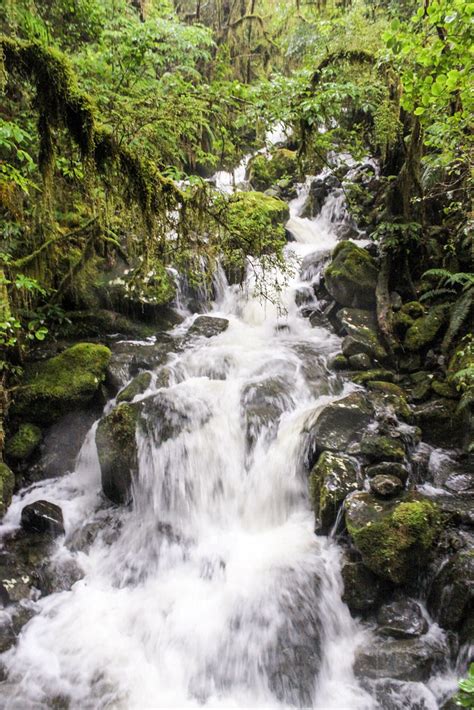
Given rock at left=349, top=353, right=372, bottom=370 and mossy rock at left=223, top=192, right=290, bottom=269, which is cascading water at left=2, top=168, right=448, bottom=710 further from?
mossy rock at left=223, top=192, right=290, bottom=269

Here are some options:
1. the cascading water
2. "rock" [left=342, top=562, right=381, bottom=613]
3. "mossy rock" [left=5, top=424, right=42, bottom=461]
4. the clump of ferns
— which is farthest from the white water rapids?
the clump of ferns

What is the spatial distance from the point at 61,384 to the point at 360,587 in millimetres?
5213

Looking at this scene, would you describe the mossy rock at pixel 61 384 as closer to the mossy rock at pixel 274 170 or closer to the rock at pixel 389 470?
the rock at pixel 389 470

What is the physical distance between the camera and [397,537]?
443 centimetres

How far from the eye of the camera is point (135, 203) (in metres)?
4.05

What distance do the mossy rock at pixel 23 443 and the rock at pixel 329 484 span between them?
4.22m

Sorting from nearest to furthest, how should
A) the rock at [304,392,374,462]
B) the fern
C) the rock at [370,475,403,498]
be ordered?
the rock at [370,475,403,498] → the rock at [304,392,374,462] → the fern

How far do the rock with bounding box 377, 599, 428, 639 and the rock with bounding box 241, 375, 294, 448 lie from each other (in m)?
2.87

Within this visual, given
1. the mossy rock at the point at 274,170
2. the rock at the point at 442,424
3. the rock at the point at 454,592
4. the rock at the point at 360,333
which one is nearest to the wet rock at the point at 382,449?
the rock at the point at 442,424

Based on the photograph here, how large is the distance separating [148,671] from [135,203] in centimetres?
464

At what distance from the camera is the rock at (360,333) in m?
8.05

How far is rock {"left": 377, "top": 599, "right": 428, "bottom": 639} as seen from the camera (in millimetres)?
4145

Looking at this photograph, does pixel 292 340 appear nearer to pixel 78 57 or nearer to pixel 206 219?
pixel 206 219

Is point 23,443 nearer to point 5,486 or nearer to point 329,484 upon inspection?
point 5,486
